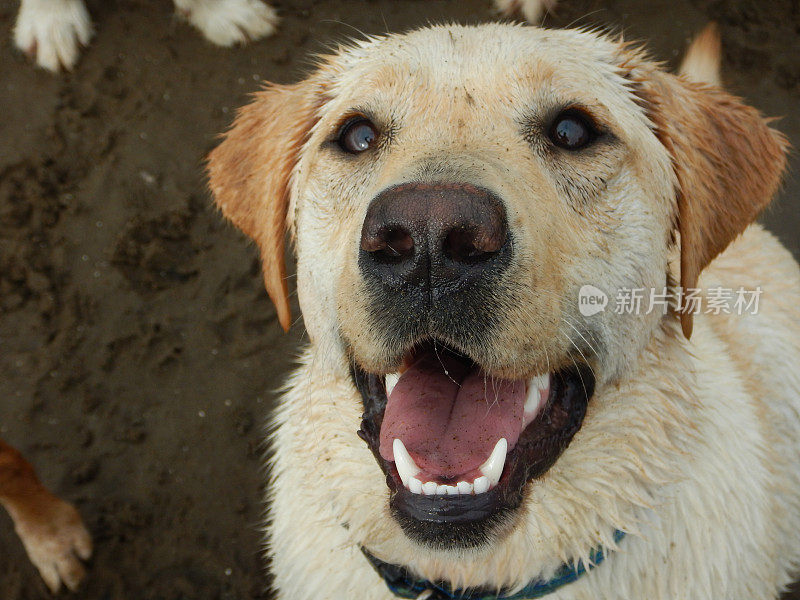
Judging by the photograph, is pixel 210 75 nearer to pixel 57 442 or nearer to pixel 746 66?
pixel 57 442

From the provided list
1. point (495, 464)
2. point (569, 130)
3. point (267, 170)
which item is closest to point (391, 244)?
point (495, 464)

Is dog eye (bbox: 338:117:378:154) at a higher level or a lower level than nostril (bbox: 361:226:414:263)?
higher

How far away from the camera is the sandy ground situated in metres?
3.76

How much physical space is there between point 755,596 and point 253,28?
180 inches

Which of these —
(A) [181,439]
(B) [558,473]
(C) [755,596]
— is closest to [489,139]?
(B) [558,473]

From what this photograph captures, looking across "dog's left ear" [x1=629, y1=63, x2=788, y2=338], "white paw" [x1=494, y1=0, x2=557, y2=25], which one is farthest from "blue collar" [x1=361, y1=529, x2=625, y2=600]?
"white paw" [x1=494, y1=0, x2=557, y2=25]

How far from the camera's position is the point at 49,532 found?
11.3 feet

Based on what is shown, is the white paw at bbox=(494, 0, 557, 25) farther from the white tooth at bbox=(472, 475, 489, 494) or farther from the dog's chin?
the white tooth at bbox=(472, 475, 489, 494)

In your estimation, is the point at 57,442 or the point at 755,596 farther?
the point at 57,442

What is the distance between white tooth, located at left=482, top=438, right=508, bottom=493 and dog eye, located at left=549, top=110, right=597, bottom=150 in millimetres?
927

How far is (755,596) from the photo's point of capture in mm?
2496

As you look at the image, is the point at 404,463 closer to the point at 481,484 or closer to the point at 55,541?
the point at 481,484

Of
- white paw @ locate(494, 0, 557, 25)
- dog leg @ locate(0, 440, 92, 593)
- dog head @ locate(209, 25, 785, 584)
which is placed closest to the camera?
dog head @ locate(209, 25, 785, 584)

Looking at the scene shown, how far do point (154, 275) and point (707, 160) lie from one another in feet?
10.7
